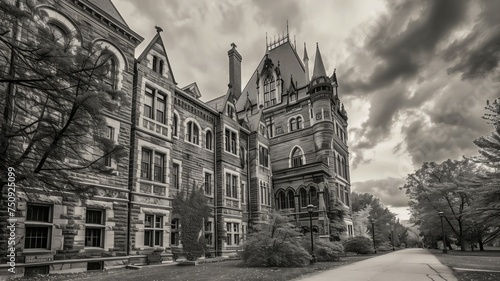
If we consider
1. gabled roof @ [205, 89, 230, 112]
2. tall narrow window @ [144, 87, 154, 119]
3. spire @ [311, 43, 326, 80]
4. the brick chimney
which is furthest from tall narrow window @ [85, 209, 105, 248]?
spire @ [311, 43, 326, 80]

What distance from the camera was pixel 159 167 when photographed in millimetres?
20188

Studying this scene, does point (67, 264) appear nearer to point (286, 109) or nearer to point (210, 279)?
point (210, 279)

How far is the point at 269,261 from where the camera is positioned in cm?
1698

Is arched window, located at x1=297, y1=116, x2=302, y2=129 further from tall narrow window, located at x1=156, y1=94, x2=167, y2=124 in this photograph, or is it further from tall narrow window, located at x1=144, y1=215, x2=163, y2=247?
tall narrow window, located at x1=144, y1=215, x2=163, y2=247

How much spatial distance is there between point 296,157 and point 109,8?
25865 millimetres

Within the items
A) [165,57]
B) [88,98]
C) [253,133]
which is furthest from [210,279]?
[253,133]

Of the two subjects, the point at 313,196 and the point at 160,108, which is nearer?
the point at 160,108

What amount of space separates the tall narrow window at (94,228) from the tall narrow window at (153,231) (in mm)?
2686

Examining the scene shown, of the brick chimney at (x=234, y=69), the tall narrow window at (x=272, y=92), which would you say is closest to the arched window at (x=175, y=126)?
the brick chimney at (x=234, y=69)

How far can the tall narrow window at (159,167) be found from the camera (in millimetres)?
19906

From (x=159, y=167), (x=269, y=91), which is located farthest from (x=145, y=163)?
(x=269, y=91)

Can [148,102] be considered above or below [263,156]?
above

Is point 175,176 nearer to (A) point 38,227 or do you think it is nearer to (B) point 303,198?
(A) point 38,227

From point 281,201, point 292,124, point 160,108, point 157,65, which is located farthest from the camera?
point 292,124
